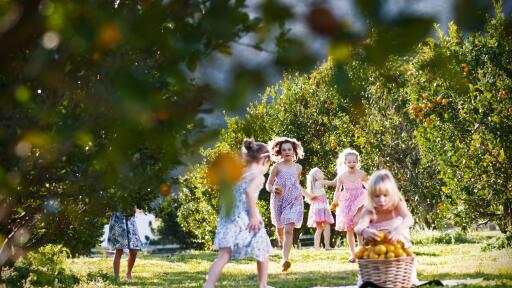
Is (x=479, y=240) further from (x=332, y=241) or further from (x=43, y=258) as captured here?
(x=43, y=258)

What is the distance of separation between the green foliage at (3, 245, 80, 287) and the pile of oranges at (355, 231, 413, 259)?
4.30 meters

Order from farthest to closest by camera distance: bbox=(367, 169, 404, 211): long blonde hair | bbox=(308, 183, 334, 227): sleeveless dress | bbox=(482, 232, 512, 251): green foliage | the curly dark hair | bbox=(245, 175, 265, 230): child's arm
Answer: bbox=(308, 183, 334, 227): sleeveless dress → bbox=(482, 232, 512, 251): green foliage → the curly dark hair → bbox=(245, 175, 265, 230): child's arm → bbox=(367, 169, 404, 211): long blonde hair

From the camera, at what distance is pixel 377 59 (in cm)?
138

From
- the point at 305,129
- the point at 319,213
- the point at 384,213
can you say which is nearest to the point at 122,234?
the point at 319,213

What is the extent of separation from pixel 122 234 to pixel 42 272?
49.6 inches

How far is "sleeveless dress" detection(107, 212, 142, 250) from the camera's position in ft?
30.4

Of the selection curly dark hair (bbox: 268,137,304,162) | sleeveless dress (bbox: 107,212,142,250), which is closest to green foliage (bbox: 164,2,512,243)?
curly dark hair (bbox: 268,137,304,162)

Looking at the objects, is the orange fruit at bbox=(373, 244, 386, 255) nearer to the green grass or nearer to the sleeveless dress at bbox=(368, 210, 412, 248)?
the sleeveless dress at bbox=(368, 210, 412, 248)

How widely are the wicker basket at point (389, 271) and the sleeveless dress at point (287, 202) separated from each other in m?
4.08

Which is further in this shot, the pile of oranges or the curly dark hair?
the curly dark hair

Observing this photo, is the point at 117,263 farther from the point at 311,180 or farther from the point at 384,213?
the point at 384,213

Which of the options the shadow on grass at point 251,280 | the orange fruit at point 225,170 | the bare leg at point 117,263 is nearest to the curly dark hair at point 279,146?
the shadow on grass at point 251,280

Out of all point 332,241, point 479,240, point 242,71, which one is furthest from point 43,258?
point 332,241

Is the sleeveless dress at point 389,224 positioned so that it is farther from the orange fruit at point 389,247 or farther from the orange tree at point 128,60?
the orange tree at point 128,60
